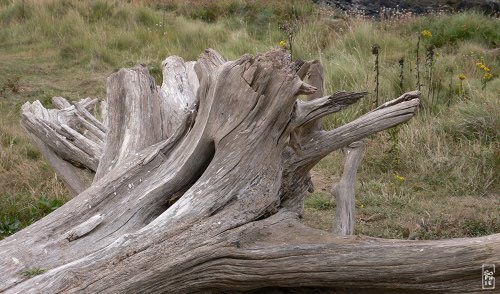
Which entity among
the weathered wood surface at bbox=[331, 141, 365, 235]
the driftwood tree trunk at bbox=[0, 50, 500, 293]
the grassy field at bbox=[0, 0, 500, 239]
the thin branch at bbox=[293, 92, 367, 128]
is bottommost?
the grassy field at bbox=[0, 0, 500, 239]

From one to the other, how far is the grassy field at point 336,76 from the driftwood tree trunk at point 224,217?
169 centimetres

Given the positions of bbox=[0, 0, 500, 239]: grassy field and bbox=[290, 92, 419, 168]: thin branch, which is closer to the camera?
bbox=[290, 92, 419, 168]: thin branch

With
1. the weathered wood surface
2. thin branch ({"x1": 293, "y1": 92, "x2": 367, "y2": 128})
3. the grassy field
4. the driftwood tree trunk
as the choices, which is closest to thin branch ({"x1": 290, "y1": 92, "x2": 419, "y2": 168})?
the driftwood tree trunk

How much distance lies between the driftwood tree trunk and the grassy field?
66.7 inches

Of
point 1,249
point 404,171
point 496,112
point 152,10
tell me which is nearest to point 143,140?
point 1,249

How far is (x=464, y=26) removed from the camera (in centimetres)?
1114

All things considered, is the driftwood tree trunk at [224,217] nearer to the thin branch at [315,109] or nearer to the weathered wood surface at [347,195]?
the thin branch at [315,109]

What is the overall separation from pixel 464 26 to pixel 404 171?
525 cm

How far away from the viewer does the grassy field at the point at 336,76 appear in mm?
5875

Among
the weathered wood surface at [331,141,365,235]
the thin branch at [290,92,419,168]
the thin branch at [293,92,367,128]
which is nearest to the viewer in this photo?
the thin branch at [293,92,367,128]

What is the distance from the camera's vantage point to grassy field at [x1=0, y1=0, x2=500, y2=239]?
5875 mm

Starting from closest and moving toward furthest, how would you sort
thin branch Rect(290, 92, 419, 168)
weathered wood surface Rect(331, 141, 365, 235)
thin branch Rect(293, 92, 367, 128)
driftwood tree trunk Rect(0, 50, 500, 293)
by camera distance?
driftwood tree trunk Rect(0, 50, 500, 293), thin branch Rect(293, 92, 367, 128), thin branch Rect(290, 92, 419, 168), weathered wood surface Rect(331, 141, 365, 235)

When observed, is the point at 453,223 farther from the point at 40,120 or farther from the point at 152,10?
the point at 152,10

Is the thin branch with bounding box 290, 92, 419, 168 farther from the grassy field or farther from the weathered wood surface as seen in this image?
the grassy field
